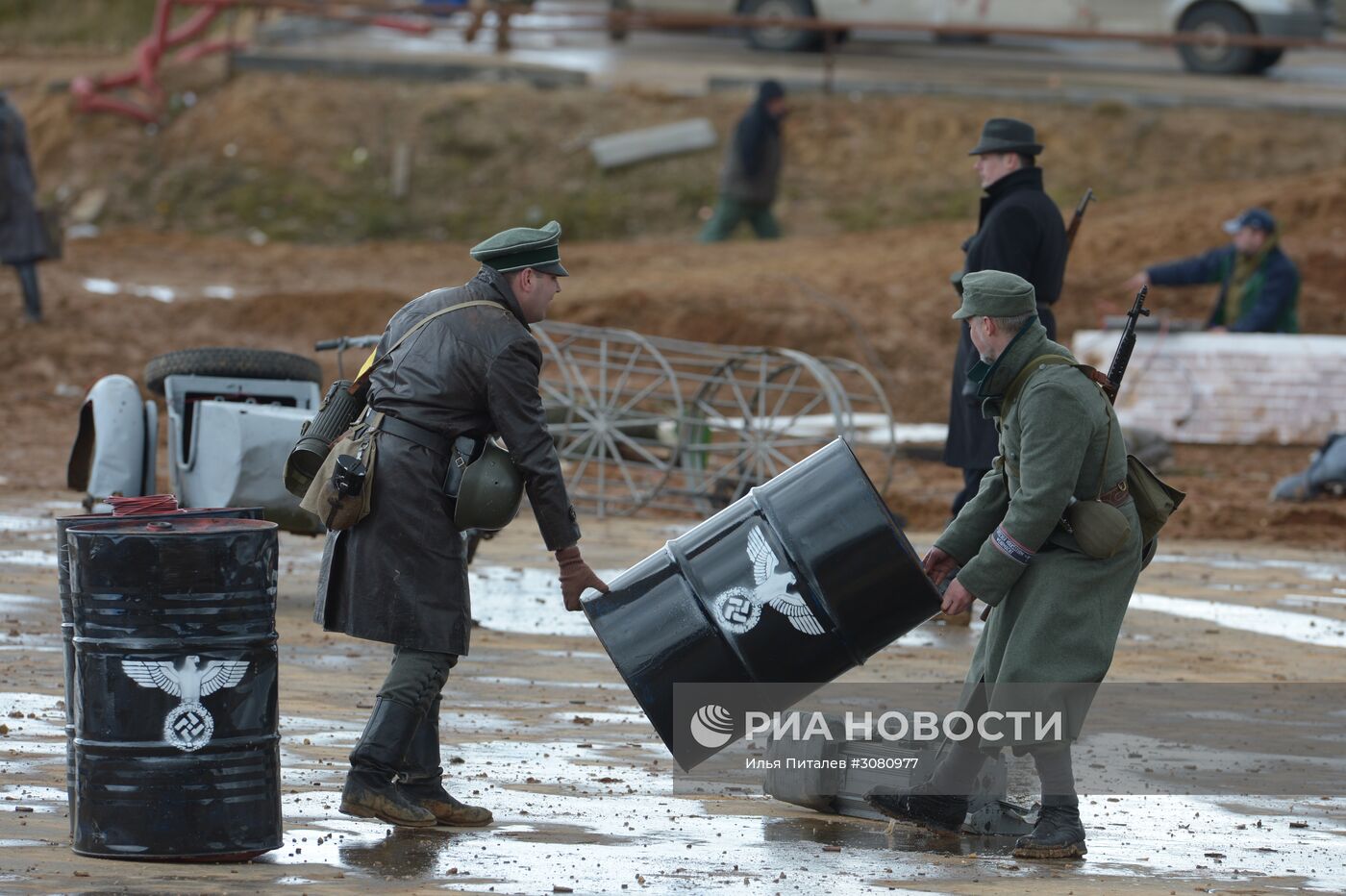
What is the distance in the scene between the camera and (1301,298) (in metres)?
18.0

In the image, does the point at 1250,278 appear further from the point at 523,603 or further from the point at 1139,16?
the point at 1139,16

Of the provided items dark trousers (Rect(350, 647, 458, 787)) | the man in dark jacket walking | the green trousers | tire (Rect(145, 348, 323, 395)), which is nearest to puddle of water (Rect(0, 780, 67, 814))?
dark trousers (Rect(350, 647, 458, 787))

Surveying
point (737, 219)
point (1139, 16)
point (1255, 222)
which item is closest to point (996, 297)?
point (1255, 222)

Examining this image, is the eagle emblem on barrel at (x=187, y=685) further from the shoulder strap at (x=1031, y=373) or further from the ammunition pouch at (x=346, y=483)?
the shoulder strap at (x=1031, y=373)

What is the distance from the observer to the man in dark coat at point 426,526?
559 cm

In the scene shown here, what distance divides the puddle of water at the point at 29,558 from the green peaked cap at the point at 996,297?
578 centimetres

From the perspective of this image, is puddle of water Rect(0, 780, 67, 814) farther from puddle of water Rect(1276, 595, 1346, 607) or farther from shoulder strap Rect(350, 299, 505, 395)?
puddle of water Rect(1276, 595, 1346, 607)

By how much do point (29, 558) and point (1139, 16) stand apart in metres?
18.6

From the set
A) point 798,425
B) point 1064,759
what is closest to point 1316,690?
point 1064,759

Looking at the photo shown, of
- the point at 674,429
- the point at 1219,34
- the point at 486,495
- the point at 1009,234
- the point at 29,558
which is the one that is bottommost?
the point at 29,558

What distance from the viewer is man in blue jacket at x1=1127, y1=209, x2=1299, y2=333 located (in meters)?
14.4

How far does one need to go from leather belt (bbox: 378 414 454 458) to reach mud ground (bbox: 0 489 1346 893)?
106cm

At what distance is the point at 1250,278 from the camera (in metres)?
15.3

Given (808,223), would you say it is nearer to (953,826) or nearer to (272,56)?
(272,56)
